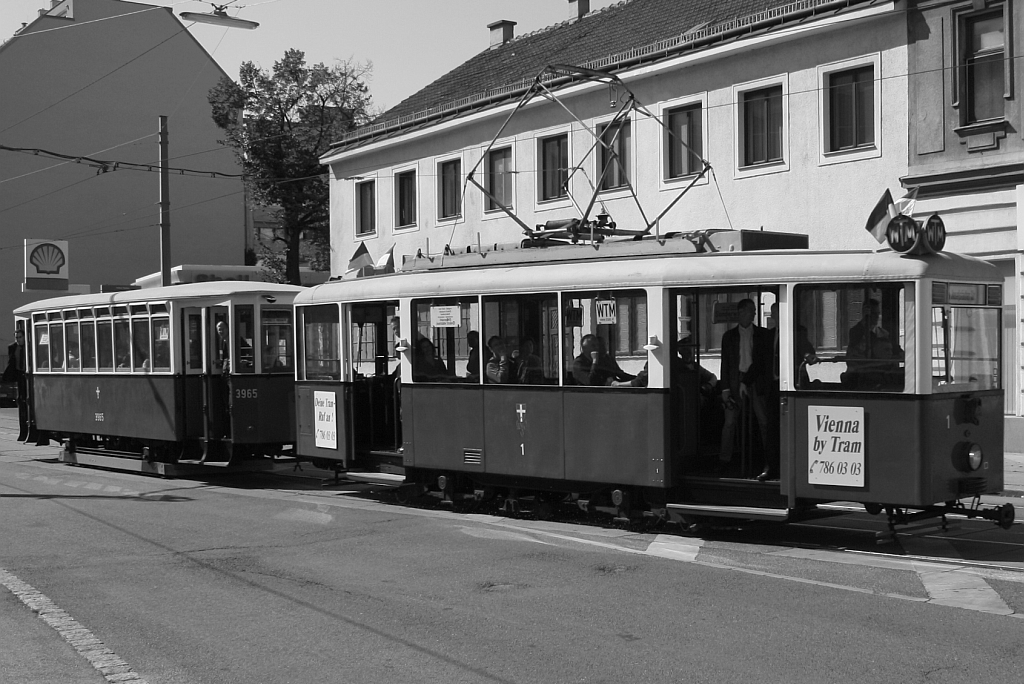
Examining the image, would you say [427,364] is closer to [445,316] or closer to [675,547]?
[445,316]

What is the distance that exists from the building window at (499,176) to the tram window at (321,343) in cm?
1278

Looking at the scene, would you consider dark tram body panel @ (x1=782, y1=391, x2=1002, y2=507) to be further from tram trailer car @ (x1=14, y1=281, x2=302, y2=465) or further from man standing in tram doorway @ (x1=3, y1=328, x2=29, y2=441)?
man standing in tram doorway @ (x1=3, y1=328, x2=29, y2=441)

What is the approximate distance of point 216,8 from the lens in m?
20.1

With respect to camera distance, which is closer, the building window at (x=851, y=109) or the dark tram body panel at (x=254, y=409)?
the dark tram body panel at (x=254, y=409)

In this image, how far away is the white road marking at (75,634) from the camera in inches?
255

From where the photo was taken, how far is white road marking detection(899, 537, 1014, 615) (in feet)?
25.7

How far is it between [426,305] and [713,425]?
3.69m

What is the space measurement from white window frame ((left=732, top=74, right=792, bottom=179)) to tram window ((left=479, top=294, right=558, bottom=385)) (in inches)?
401

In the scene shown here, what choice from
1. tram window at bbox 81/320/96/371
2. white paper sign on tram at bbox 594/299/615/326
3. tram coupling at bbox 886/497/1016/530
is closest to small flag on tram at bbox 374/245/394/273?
white paper sign on tram at bbox 594/299/615/326

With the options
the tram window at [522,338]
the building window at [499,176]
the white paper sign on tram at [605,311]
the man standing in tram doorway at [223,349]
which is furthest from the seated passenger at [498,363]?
the building window at [499,176]

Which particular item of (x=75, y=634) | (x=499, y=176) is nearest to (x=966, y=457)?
(x=75, y=634)

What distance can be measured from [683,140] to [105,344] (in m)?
11.3

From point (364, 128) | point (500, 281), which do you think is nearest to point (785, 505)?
point (500, 281)

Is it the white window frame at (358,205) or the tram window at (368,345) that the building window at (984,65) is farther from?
the white window frame at (358,205)
